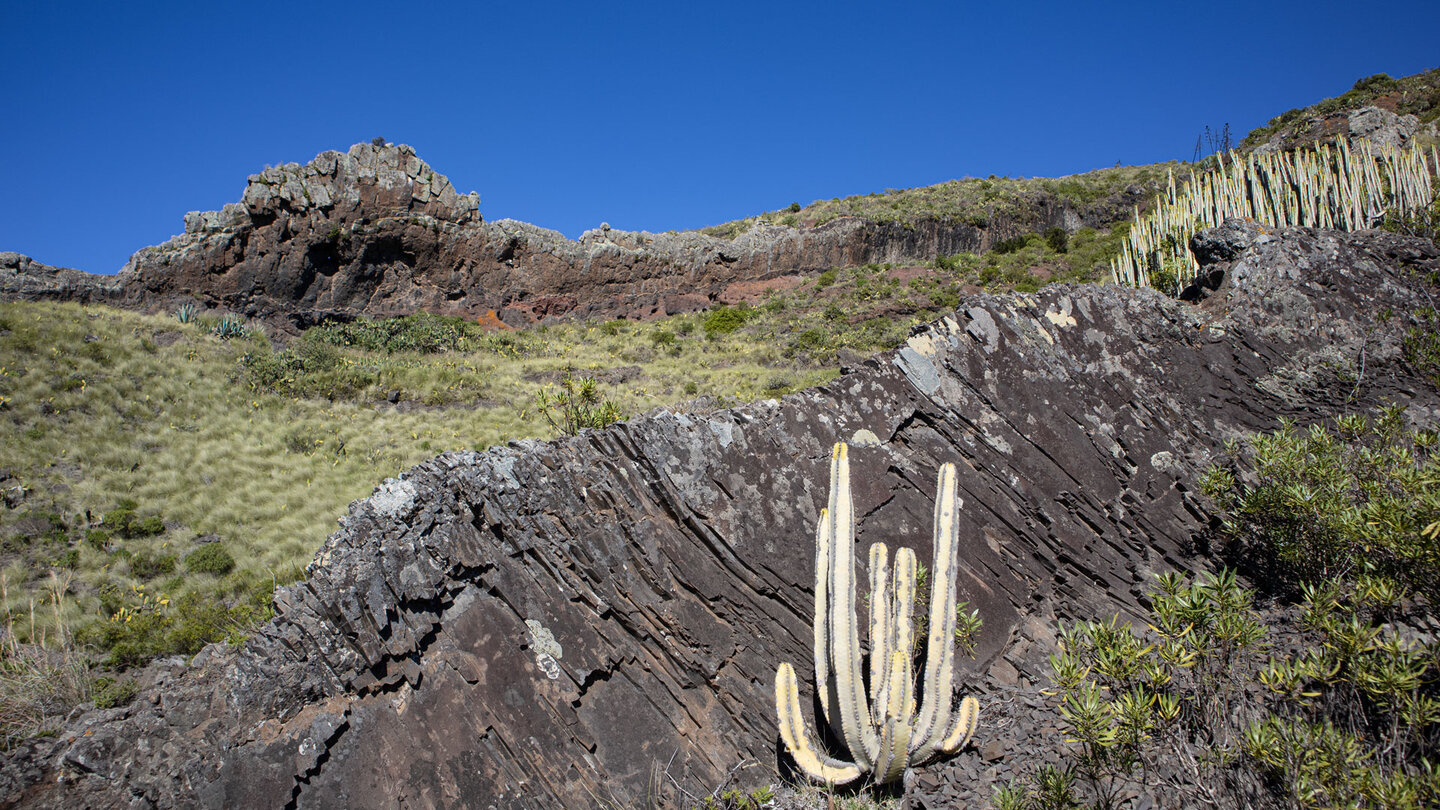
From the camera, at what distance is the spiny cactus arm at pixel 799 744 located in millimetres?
5246

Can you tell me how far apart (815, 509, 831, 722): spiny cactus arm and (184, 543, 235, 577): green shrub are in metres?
9.43

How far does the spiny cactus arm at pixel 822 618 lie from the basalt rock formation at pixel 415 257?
26469 millimetres

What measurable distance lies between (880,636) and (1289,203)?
43.7 feet

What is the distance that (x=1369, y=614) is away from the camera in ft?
16.0

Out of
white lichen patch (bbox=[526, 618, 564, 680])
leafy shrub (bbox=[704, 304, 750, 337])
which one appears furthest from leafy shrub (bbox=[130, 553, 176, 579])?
leafy shrub (bbox=[704, 304, 750, 337])

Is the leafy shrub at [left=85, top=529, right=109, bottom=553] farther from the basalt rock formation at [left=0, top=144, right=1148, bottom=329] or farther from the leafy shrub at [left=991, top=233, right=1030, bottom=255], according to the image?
the leafy shrub at [left=991, top=233, right=1030, bottom=255]

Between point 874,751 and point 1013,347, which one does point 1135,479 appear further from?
point 874,751

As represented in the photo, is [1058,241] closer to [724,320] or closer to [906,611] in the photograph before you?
[724,320]

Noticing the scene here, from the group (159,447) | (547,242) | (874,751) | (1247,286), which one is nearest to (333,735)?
(874,751)

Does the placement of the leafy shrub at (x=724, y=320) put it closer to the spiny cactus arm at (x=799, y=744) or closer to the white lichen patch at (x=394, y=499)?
the white lichen patch at (x=394, y=499)

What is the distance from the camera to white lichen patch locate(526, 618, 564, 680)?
5523 millimetres

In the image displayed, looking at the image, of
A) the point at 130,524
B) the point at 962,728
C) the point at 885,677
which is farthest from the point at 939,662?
the point at 130,524

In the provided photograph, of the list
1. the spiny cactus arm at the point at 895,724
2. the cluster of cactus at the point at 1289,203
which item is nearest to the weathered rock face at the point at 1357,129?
the cluster of cactus at the point at 1289,203

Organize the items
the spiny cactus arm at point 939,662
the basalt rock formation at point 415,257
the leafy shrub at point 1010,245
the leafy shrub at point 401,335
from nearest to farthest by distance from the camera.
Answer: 1. the spiny cactus arm at point 939,662
2. the leafy shrub at point 401,335
3. the basalt rock formation at point 415,257
4. the leafy shrub at point 1010,245
